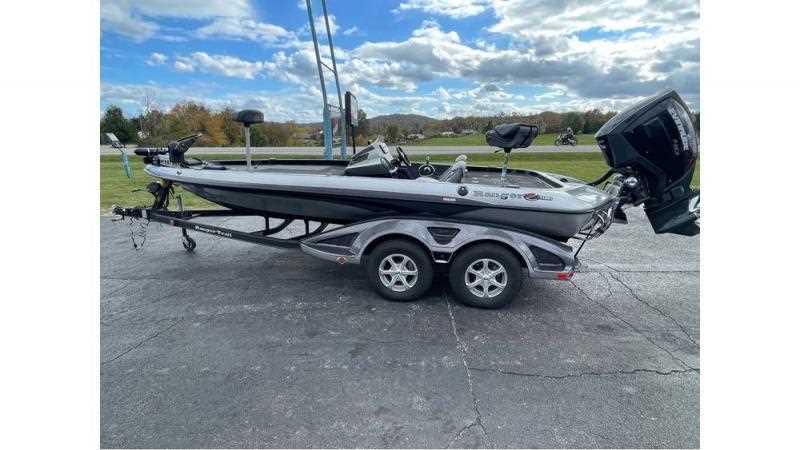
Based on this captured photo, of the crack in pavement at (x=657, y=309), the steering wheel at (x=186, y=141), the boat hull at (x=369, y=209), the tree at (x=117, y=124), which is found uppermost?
the tree at (x=117, y=124)

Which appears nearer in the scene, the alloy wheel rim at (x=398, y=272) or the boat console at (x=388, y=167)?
the alloy wheel rim at (x=398, y=272)

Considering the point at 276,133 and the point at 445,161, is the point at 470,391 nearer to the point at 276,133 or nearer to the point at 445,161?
the point at 445,161

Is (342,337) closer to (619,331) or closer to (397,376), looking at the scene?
(397,376)

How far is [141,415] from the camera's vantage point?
222 centimetres

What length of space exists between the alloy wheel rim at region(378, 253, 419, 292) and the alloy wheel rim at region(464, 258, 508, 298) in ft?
1.54

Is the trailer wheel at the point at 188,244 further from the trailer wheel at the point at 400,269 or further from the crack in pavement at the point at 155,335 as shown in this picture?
the trailer wheel at the point at 400,269

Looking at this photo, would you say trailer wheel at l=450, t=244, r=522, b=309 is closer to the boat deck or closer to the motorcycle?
the boat deck

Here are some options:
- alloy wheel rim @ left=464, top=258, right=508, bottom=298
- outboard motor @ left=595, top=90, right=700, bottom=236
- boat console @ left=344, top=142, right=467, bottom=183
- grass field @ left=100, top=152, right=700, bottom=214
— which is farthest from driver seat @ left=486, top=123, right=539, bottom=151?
grass field @ left=100, top=152, right=700, bottom=214

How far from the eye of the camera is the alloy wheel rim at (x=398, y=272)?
Result: 3562 mm

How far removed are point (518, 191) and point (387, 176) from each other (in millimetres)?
1198

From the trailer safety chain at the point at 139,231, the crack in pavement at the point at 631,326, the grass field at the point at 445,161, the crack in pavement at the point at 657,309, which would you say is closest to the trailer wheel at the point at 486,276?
the crack in pavement at the point at 631,326

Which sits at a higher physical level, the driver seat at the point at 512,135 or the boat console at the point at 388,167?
the driver seat at the point at 512,135

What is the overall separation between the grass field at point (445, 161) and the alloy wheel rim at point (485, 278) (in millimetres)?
1876

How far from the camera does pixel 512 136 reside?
11.1ft
